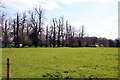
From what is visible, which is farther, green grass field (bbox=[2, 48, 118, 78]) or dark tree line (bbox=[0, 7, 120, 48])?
dark tree line (bbox=[0, 7, 120, 48])

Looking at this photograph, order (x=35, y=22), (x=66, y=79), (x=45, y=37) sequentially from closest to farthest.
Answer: (x=66, y=79) < (x=35, y=22) < (x=45, y=37)

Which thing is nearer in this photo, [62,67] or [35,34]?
[62,67]

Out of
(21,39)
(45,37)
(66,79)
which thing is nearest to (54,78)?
(66,79)

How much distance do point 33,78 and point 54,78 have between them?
1.39 m

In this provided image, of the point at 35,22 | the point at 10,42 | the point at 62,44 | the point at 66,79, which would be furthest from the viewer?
the point at 62,44

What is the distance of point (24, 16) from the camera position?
10925cm

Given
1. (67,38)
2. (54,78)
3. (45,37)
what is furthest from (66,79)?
(67,38)

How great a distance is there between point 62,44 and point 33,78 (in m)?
110

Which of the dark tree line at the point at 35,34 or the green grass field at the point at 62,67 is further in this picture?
the dark tree line at the point at 35,34

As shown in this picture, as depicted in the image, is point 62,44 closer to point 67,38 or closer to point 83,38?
point 67,38

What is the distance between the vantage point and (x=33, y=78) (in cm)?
1622

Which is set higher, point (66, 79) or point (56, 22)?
point (56, 22)

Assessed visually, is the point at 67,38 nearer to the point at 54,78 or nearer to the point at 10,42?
the point at 10,42

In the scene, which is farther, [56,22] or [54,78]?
[56,22]
